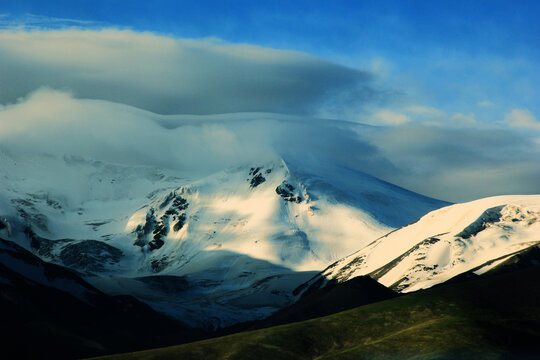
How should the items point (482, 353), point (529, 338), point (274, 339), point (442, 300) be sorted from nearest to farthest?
point (482, 353) < point (529, 338) < point (274, 339) < point (442, 300)

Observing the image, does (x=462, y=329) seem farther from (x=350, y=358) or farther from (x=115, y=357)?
(x=115, y=357)

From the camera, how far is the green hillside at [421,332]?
15700 centimetres

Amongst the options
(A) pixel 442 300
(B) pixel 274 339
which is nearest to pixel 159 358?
(B) pixel 274 339

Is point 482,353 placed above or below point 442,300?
below

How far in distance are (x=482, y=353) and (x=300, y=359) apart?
34571 mm

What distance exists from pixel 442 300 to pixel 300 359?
3805 centimetres

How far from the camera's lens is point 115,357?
169 m

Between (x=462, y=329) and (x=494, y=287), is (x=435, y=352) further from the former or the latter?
(x=494, y=287)

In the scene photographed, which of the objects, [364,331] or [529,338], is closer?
[529,338]

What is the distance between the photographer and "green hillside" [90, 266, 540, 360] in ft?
515

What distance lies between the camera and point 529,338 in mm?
161500

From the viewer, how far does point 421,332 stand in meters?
166

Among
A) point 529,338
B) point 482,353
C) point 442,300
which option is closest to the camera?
point 482,353

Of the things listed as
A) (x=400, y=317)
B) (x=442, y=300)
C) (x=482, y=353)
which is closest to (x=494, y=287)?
(x=442, y=300)
